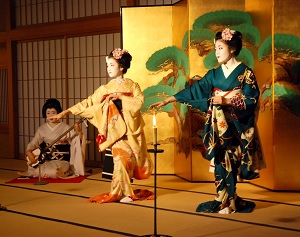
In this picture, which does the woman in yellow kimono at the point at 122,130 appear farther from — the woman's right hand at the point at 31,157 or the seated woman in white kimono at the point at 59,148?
the woman's right hand at the point at 31,157

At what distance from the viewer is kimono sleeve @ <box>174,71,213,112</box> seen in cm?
475

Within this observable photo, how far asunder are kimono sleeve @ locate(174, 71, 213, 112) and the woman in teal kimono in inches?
3.1

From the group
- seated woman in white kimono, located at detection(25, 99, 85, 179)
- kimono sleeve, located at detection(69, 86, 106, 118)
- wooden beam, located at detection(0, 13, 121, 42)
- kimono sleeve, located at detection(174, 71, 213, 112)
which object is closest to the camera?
kimono sleeve, located at detection(174, 71, 213, 112)

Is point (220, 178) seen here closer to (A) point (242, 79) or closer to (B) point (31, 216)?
(A) point (242, 79)

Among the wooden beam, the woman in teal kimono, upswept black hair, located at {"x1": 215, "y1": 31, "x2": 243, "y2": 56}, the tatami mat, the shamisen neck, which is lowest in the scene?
the tatami mat

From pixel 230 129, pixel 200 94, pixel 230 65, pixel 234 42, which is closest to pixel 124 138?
pixel 200 94

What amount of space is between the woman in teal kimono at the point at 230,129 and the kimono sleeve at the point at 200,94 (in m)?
0.08

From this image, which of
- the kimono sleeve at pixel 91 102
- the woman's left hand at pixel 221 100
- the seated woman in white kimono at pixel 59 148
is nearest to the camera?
the woman's left hand at pixel 221 100

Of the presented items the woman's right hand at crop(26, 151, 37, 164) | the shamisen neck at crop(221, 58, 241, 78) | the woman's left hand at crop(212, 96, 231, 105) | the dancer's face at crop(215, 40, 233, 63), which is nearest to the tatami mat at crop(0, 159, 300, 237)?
the woman's right hand at crop(26, 151, 37, 164)

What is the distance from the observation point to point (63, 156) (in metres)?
6.85

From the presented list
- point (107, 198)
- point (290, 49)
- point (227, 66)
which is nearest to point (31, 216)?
point (107, 198)

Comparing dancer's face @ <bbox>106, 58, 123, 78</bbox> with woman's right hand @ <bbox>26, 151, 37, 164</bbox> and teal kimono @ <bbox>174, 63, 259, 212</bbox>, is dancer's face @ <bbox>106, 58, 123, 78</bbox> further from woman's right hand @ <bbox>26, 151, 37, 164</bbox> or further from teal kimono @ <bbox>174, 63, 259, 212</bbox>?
woman's right hand @ <bbox>26, 151, 37, 164</bbox>

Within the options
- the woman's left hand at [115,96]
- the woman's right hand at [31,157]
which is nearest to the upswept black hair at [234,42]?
the woman's left hand at [115,96]

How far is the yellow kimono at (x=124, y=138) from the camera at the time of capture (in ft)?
16.8
